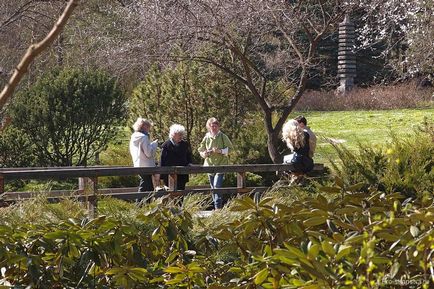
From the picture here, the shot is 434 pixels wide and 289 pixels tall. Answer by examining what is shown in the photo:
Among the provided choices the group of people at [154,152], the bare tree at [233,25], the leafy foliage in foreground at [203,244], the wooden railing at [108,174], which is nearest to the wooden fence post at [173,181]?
the wooden railing at [108,174]

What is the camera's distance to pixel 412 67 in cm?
2281

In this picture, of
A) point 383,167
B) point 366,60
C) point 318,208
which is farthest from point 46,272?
point 366,60

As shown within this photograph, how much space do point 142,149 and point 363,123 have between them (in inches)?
764

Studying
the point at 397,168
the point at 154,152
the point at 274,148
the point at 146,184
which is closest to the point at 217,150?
the point at 154,152

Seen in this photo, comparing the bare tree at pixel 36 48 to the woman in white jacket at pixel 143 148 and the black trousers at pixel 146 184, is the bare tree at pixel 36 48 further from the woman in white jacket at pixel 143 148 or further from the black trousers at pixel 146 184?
the black trousers at pixel 146 184

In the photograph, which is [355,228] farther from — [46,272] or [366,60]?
[366,60]

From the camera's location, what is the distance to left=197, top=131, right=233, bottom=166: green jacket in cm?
1420

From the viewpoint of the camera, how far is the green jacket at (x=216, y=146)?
46.6 ft

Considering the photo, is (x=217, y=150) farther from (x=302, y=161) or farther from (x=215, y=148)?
(x=302, y=161)

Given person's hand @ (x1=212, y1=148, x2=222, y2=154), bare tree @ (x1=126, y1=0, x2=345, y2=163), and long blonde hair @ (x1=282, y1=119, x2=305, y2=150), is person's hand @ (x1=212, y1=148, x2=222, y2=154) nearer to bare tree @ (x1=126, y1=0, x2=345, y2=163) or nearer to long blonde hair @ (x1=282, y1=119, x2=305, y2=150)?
long blonde hair @ (x1=282, y1=119, x2=305, y2=150)

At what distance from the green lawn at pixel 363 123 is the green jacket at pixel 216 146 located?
10814mm

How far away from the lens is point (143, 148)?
13328 mm

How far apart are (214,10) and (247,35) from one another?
1245mm

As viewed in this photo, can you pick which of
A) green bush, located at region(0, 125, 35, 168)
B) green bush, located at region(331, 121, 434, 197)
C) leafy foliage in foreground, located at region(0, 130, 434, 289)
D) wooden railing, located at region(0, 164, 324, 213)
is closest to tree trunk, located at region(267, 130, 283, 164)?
wooden railing, located at region(0, 164, 324, 213)
